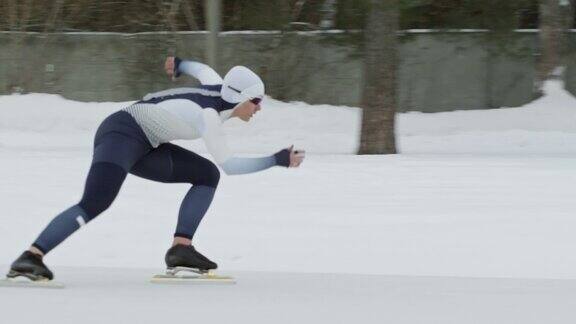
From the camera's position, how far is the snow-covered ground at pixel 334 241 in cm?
662

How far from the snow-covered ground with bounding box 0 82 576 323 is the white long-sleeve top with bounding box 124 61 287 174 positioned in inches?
27.1

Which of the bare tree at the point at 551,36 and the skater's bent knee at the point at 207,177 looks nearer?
the skater's bent knee at the point at 207,177

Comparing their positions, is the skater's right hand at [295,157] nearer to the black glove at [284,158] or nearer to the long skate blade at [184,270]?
the black glove at [284,158]

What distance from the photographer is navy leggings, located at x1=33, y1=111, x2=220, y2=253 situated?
709cm

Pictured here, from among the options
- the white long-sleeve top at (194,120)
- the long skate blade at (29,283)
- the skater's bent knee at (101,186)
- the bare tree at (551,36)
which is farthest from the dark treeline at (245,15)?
the long skate blade at (29,283)

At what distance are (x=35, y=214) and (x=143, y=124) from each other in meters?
3.72

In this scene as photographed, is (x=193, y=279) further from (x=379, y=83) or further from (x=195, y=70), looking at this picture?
(x=379, y=83)

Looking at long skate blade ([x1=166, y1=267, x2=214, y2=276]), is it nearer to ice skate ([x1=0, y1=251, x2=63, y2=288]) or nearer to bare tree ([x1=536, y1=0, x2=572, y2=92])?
ice skate ([x1=0, y1=251, x2=63, y2=288])

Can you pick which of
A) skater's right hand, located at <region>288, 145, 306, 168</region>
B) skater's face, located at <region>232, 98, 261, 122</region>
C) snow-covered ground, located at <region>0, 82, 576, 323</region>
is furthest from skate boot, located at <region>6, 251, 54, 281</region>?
skater's right hand, located at <region>288, 145, 306, 168</region>

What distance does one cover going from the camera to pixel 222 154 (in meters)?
7.05

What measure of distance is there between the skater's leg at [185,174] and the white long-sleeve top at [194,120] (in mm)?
112

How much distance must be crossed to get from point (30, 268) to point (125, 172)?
0.69 meters

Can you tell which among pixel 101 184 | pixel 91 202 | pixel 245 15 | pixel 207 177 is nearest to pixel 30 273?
pixel 91 202

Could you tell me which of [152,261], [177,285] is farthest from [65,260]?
[177,285]
